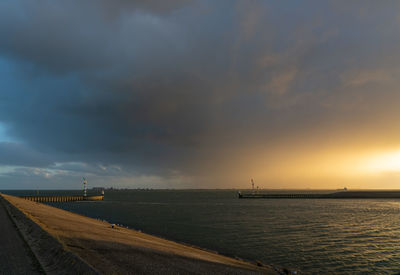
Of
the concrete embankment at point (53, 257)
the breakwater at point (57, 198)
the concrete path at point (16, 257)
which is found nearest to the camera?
the concrete embankment at point (53, 257)

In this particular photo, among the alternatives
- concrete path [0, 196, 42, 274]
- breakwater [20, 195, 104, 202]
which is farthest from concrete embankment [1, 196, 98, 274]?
breakwater [20, 195, 104, 202]

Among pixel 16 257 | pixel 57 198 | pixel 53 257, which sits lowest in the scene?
pixel 57 198

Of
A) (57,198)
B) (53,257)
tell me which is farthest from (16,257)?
(57,198)

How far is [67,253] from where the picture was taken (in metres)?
14.1

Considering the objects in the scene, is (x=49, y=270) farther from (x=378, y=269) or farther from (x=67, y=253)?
(x=378, y=269)

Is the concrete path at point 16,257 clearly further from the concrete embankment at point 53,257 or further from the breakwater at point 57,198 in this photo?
the breakwater at point 57,198

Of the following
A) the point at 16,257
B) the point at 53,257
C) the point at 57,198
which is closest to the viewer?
the point at 53,257

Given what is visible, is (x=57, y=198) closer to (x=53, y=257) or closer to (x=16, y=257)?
(x=16, y=257)

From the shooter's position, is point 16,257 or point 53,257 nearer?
point 53,257

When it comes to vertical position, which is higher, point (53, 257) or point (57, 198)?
point (53, 257)

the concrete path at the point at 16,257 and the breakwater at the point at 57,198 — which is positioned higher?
the concrete path at the point at 16,257

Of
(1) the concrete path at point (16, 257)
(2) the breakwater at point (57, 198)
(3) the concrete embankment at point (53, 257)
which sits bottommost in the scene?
(2) the breakwater at point (57, 198)

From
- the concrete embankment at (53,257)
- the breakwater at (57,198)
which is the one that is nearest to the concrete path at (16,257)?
the concrete embankment at (53,257)

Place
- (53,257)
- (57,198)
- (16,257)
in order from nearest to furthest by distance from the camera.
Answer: (53,257) → (16,257) → (57,198)
